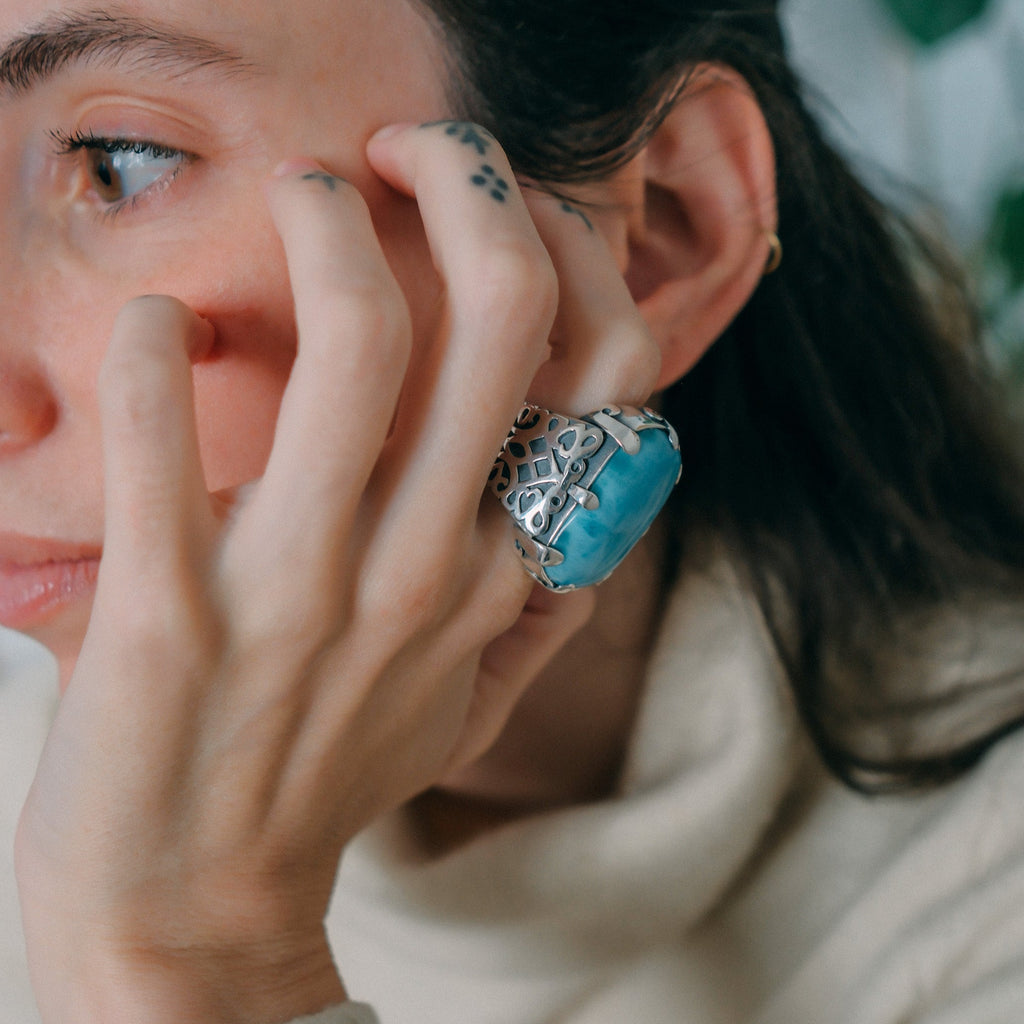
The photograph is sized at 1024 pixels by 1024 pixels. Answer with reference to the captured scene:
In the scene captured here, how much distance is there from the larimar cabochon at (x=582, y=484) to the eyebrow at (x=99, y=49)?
1.12 ft

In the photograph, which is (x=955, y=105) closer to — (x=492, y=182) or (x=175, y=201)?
(x=492, y=182)

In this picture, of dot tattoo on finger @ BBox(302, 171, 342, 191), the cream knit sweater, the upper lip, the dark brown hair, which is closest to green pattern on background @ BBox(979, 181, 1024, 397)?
the dark brown hair

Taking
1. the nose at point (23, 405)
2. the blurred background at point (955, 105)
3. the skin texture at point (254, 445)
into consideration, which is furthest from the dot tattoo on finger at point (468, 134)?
the blurred background at point (955, 105)

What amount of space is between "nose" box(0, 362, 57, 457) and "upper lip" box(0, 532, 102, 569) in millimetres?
87

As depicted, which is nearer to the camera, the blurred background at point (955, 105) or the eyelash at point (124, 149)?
the eyelash at point (124, 149)

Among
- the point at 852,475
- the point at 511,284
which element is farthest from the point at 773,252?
the point at 511,284

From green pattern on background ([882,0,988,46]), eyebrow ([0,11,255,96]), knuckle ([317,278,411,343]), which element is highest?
eyebrow ([0,11,255,96])

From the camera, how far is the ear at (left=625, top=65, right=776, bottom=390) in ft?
3.03

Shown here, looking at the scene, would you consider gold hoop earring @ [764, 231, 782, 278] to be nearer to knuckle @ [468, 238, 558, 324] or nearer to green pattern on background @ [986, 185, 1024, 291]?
knuckle @ [468, 238, 558, 324]

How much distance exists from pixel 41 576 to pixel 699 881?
0.72 metres

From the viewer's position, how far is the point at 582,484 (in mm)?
662

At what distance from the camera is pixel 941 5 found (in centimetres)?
187

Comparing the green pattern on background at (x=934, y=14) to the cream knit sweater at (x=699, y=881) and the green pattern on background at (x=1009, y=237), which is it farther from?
the cream knit sweater at (x=699, y=881)

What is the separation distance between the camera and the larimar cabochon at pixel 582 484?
67cm
